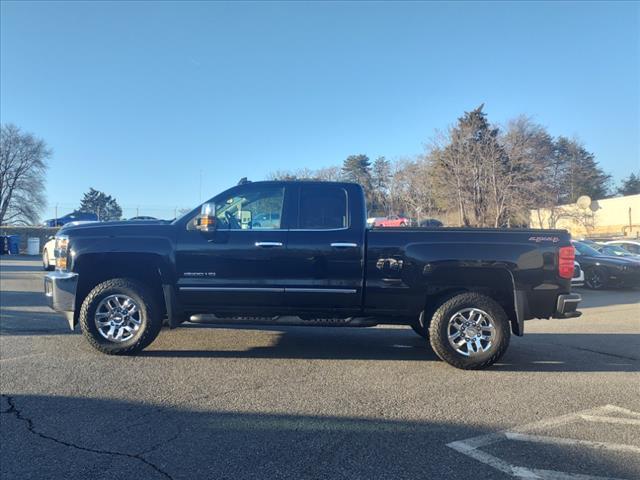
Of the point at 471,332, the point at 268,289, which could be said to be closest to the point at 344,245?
the point at 268,289

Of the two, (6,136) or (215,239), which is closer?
(215,239)

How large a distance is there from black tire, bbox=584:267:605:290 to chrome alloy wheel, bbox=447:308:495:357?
1148 cm

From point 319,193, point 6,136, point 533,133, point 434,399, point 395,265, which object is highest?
point 6,136

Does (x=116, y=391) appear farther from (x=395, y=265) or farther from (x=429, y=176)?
(x=429, y=176)

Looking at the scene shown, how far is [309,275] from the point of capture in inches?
233

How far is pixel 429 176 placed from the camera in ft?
128

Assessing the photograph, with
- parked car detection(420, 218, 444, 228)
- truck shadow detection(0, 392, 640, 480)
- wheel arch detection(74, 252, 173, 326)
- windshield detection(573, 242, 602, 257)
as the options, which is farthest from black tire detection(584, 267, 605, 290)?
wheel arch detection(74, 252, 173, 326)

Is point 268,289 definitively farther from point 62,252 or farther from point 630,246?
point 630,246

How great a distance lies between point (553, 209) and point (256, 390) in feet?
135

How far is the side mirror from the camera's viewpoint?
19.4 feet

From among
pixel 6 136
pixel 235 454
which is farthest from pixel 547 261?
pixel 6 136

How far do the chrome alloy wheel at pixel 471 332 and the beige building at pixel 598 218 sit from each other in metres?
39.3

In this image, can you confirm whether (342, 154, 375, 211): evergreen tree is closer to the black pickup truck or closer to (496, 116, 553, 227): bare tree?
(496, 116, 553, 227): bare tree

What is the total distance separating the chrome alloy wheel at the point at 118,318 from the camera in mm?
5980
